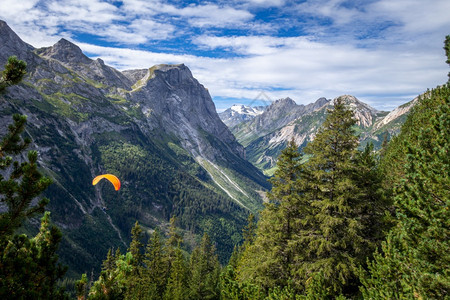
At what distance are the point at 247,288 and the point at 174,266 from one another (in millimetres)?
28638

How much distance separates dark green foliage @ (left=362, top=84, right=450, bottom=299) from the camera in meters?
8.96

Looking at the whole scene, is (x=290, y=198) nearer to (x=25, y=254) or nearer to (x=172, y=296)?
(x=25, y=254)

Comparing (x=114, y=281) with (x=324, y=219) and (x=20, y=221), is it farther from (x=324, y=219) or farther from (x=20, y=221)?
(x=324, y=219)

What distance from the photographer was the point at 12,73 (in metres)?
7.65

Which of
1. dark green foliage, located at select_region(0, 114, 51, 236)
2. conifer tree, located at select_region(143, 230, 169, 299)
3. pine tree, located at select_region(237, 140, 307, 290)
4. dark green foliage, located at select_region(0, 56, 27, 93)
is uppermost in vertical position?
dark green foliage, located at select_region(0, 56, 27, 93)

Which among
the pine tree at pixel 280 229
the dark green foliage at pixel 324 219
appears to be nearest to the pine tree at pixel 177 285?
the pine tree at pixel 280 229

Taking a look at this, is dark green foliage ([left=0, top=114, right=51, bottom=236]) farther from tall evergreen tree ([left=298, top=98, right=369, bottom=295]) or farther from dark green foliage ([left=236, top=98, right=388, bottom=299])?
tall evergreen tree ([left=298, top=98, right=369, bottom=295])

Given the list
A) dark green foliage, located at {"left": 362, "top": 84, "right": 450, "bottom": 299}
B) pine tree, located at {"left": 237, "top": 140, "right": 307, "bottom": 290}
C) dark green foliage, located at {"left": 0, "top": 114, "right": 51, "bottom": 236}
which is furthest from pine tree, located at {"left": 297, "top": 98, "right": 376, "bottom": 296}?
dark green foliage, located at {"left": 0, "top": 114, "right": 51, "bottom": 236}

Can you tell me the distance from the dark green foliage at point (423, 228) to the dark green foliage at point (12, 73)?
14372mm

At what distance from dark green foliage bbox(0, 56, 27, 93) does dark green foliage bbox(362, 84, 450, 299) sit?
566 inches

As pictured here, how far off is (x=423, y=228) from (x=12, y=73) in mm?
15144

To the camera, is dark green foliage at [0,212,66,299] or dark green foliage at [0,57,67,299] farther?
dark green foliage at [0,212,66,299]

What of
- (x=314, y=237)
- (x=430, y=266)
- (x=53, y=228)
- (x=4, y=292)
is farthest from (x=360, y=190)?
(x=4, y=292)

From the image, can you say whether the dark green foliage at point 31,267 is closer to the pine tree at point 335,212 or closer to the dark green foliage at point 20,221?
the dark green foliage at point 20,221
